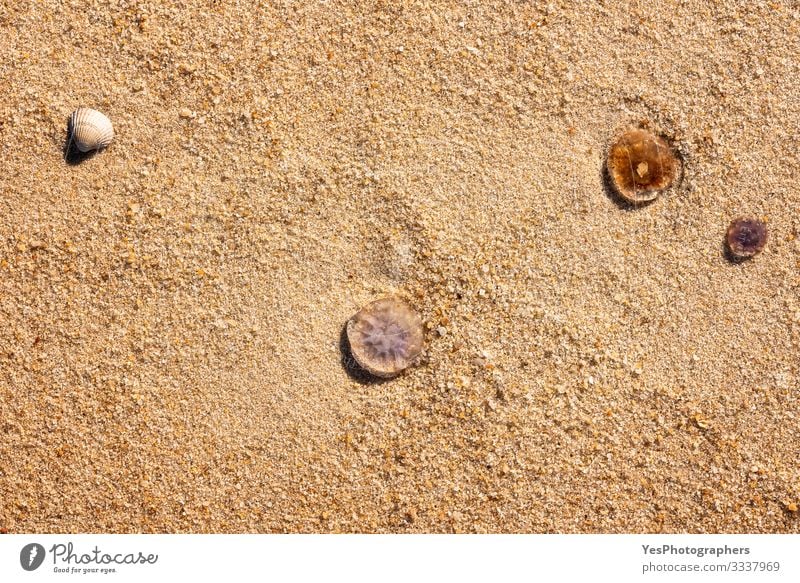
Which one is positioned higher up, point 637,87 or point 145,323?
point 637,87

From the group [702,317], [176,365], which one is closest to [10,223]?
[176,365]

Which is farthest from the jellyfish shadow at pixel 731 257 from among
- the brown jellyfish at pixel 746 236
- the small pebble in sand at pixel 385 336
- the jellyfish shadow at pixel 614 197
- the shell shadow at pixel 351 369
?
the shell shadow at pixel 351 369

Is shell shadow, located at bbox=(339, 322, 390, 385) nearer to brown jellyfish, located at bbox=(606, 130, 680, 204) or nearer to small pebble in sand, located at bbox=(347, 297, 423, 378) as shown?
small pebble in sand, located at bbox=(347, 297, 423, 378)

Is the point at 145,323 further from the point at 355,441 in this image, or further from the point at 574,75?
the point at 574,75

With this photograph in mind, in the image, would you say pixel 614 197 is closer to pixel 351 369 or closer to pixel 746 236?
pixel 746 236

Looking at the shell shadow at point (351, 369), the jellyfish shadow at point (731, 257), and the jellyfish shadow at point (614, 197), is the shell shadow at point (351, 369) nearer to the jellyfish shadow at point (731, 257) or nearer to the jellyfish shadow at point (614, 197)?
the jellyfish shadow at point (614, 197)

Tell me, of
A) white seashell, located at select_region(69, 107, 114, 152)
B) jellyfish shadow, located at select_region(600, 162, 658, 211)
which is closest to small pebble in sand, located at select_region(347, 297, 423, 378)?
jellyfish shadow, located at select_region(600, 162, 658, 211)

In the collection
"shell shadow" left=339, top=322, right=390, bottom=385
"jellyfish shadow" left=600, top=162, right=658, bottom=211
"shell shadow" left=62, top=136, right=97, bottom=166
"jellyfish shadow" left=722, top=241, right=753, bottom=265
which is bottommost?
"shell shadow" left=339, top=322, right=390, bottom=385
